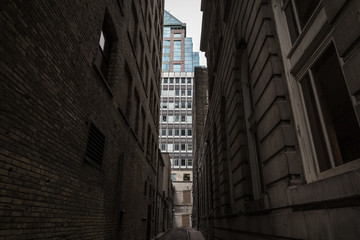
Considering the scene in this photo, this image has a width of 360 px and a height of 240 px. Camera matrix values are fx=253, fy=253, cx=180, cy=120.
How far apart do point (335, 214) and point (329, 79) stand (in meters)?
1.69

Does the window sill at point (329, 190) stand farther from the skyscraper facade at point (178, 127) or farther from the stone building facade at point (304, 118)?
the skyscraper facade at point (178, 127)

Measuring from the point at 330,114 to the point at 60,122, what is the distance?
505cm

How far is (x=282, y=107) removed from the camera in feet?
13.9

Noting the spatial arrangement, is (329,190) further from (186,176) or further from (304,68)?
(186,176)

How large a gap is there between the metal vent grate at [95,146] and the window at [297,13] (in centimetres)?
570

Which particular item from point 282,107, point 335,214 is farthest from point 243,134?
point 335,214

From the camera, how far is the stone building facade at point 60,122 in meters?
4.00

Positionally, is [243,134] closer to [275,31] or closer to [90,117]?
[275,31]

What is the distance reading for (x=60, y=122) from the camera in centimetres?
548

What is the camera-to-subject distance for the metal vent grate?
719 cm

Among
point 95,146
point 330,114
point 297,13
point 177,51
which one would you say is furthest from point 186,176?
point 330,114

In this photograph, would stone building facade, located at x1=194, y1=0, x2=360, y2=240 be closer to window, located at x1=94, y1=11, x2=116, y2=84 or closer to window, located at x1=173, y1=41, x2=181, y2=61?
window, located at x1=94, y1=11, x2=116, y2=84

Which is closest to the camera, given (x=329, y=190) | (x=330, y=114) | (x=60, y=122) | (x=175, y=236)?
(x=329, y=190)

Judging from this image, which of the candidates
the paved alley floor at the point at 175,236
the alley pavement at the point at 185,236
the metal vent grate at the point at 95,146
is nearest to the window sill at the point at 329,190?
the metal vent grate at the point at 95,146
